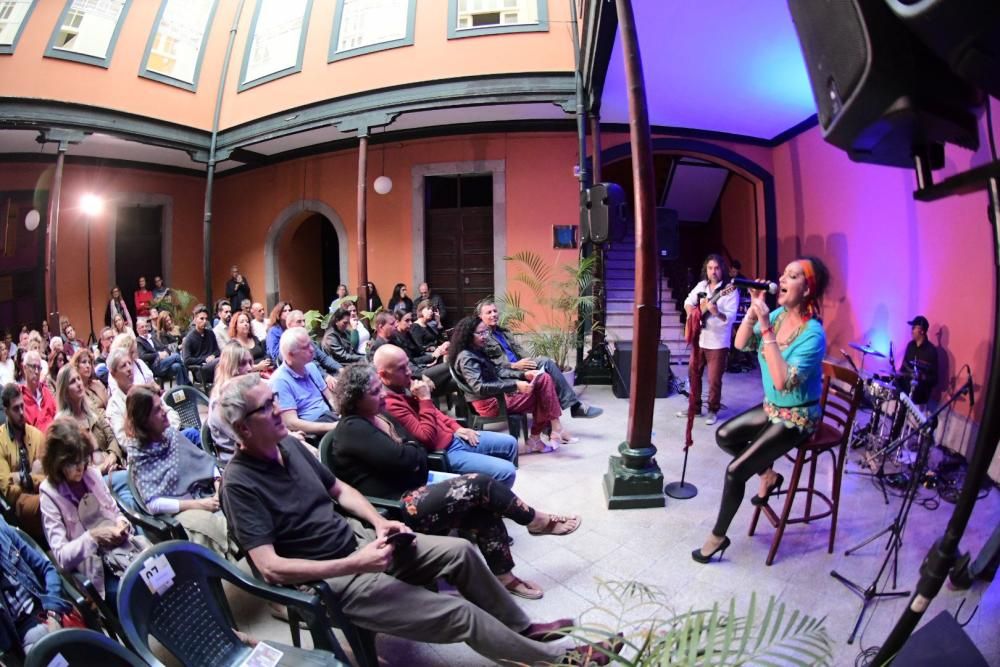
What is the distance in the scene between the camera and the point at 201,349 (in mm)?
6395

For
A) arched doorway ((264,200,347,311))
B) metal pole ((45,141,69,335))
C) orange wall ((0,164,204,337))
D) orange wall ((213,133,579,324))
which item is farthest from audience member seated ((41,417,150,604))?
orange wall ((0,164,204,337))

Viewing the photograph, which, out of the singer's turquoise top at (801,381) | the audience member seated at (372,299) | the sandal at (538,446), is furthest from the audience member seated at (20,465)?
the audience member seated at (372,299)

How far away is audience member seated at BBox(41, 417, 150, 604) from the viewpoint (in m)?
2.10

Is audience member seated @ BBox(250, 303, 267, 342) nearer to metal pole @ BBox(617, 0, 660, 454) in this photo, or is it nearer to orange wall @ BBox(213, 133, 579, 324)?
orange wall @ BBox(213, 133, 579, 324)

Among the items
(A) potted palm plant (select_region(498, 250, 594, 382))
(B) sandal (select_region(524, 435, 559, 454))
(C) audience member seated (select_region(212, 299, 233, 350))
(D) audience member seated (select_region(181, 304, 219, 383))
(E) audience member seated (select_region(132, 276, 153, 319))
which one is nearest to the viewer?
(B) sandal (select_region(524, 435, 559, 454))

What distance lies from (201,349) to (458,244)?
16.5ft

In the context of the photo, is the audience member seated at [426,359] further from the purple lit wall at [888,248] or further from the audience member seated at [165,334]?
the purple lit wall at [888,248]

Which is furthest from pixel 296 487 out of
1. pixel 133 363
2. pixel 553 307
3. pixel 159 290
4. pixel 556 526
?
pixel 159 290

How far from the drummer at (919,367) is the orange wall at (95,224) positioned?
1316 centimetres

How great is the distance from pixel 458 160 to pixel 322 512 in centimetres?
860

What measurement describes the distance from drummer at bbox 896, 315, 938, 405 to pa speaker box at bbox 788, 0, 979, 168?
14.5 feet

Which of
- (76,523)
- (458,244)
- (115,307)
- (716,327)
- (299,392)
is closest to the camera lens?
(76,523)

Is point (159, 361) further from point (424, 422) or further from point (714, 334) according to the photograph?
point (714, 334)

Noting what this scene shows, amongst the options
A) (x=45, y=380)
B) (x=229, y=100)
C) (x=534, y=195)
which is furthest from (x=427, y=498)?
(x=229, y=100)
